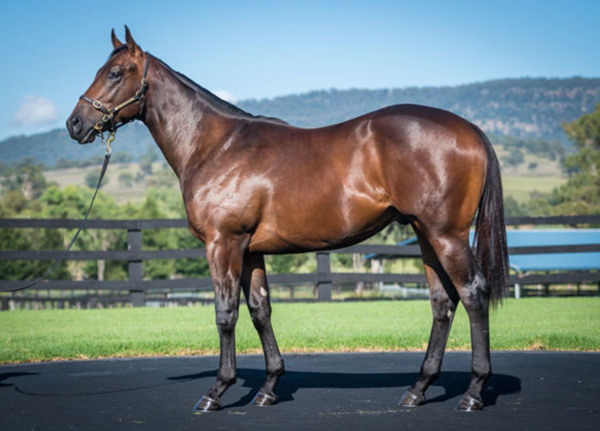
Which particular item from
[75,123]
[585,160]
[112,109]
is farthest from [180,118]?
[585,160]

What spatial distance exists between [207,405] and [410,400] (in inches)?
58.2

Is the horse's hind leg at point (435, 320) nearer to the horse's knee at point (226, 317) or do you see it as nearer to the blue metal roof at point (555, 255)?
the horse's knee at point (226, 317)

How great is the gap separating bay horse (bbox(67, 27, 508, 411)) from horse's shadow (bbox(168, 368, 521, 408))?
0.40 m

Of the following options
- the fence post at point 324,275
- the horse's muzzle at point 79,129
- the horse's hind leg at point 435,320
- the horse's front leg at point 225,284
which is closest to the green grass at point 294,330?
the fence post at point 324,275

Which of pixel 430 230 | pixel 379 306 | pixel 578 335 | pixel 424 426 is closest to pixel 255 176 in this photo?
pixel 430 230

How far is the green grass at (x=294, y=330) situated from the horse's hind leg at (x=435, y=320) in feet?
10.7

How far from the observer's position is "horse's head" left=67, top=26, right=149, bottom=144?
5.56 m

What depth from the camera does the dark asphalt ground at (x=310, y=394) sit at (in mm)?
4516

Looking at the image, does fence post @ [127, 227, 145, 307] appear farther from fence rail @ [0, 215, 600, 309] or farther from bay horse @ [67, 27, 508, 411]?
bay horse @ [67, 27, 508, 411]

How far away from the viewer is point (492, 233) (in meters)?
5.23

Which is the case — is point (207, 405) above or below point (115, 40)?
below

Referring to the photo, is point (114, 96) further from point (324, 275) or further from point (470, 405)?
point (324, 275)

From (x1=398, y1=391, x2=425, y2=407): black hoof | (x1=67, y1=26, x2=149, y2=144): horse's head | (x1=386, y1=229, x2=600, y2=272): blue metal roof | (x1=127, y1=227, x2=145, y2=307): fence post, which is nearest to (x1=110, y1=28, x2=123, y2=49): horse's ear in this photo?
(x1=67, y1=26, x2=149, y2=144): horse's head

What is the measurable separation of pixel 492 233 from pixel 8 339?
7189 millimetres
